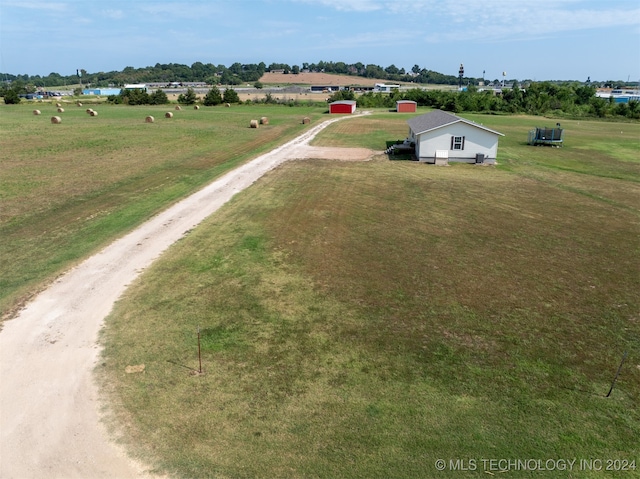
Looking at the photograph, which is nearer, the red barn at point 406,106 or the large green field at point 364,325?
the large green field at point 364,325

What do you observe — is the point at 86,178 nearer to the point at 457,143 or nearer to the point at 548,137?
the point at 457,143

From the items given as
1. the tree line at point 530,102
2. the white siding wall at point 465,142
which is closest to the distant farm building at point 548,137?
the white siding wall at point 465,142

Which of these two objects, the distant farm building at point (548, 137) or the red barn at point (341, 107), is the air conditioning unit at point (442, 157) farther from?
the red barn at point (341, 107)

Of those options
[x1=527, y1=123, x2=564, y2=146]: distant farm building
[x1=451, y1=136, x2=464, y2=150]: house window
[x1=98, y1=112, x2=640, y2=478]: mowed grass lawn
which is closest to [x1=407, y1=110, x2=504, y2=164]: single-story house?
[x1=451, y1=136, x2=464, y2=150]: house window

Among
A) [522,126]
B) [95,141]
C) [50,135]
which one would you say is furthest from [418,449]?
[522,126]

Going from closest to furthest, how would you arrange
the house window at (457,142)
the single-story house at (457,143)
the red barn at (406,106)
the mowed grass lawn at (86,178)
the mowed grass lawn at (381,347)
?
the mowed grass lawn at (381,347) < the mowed grass lawn at (86,178) < the single-story house at (457,143) < the house window at (457,142) < the red barn at (406,106)

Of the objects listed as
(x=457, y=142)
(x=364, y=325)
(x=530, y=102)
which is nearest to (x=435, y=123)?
(x=457, y=142)
